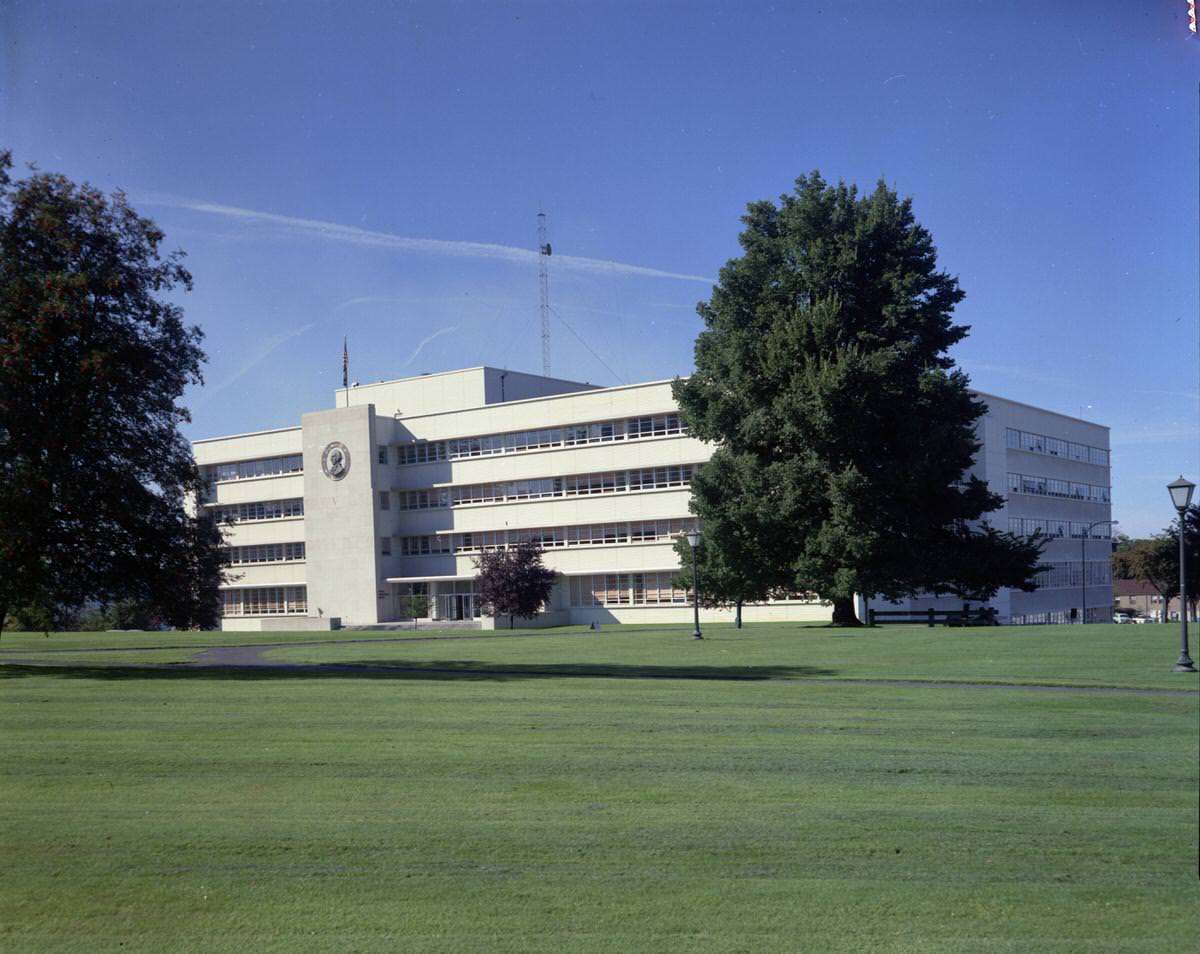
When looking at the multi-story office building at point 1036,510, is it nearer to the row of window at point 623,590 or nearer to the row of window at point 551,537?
the row of window at point 623,590

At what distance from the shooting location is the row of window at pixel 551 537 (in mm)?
78875

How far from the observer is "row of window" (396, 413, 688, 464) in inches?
3100

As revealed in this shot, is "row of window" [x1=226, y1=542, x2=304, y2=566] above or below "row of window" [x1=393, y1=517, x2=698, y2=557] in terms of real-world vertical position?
below

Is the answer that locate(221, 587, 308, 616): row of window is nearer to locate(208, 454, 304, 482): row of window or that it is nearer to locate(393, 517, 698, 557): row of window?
locate(208, 454, 304, 482): row of window

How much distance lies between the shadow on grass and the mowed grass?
21.4ft

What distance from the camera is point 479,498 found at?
88125 millimetres

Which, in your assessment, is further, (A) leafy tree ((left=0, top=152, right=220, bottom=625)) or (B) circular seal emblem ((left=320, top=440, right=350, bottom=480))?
(B) circular seal emblem ((left=320, top=440, right=350, bottom=480))

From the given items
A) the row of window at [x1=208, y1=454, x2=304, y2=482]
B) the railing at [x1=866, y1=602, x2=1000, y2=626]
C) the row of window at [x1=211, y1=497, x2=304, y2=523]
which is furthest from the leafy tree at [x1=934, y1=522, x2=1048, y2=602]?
the row of window at [x1=211, y1=497, x2=304, y2=523]

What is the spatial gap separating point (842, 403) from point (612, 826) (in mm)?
38471

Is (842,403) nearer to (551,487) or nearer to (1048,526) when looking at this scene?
(1048,526)

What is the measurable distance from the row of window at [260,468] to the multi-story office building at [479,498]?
6.0 inches

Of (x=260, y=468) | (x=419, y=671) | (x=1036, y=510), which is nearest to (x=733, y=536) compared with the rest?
(x=419, y=671)

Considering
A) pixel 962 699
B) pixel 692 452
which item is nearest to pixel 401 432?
pixel 692 452

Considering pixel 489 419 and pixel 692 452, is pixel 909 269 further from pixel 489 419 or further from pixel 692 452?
pixel 489 419
